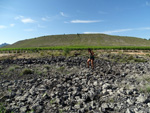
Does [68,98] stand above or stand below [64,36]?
below

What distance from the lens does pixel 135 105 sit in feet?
18.7

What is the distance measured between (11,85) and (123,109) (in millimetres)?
7541

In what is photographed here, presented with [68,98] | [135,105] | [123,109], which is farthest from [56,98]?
[135,105]

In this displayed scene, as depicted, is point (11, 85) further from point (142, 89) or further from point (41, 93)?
point (142, 89)

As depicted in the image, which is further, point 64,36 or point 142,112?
point 64,36

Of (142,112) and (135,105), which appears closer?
(142,112)

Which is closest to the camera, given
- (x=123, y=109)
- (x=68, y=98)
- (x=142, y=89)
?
(x=123, y=109)

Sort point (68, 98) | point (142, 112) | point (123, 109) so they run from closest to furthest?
1. point (142, 112)
2. point (123, 109)
3. point (68, 98)

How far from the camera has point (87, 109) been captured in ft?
18.5

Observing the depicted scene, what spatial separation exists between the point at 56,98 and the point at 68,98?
2.08 feet

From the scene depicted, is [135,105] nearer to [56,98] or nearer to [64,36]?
[56,98]

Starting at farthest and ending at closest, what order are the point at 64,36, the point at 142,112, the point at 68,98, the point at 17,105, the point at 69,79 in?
the point at 64,36, the point at 69,79, the point at 68,98, the point at 17,105, the point at 142,112

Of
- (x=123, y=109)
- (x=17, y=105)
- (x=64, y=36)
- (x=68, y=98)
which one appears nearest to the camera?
(x=123, y=109)

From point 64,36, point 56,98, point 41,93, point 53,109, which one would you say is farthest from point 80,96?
point 64,36
